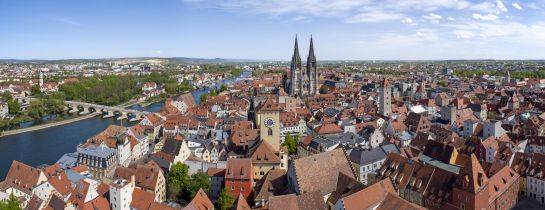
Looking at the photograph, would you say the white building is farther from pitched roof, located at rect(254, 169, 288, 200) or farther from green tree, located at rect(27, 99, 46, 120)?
green tree, located at rect(27, 99, 46, 120)

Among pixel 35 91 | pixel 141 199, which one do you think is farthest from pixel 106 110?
pixel 141 199

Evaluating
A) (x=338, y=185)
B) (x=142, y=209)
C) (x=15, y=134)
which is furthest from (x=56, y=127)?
(x=338, y=185)

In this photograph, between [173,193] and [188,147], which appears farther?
[188,147]

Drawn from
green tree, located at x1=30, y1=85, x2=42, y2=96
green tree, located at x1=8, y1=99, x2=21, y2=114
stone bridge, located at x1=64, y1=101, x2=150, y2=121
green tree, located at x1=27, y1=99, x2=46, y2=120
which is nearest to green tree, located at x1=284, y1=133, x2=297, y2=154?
stone bridge, located at x1=64, y1=101, x2=150, y2=121

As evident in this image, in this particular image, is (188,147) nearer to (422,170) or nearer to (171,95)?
(422,170)

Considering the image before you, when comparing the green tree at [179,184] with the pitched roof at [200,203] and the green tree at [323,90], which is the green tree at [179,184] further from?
the green tree at [323,90]

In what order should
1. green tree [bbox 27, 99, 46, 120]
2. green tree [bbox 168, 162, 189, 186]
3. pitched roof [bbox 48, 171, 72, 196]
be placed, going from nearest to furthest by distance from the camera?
pitched roof [bbox 48, 171, 72, 196]
green tree [bbox 168, 162, 189, 186]
green tree [bbox 27, 99, 46, 120]

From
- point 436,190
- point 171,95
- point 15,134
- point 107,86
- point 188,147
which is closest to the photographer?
point 436,190
